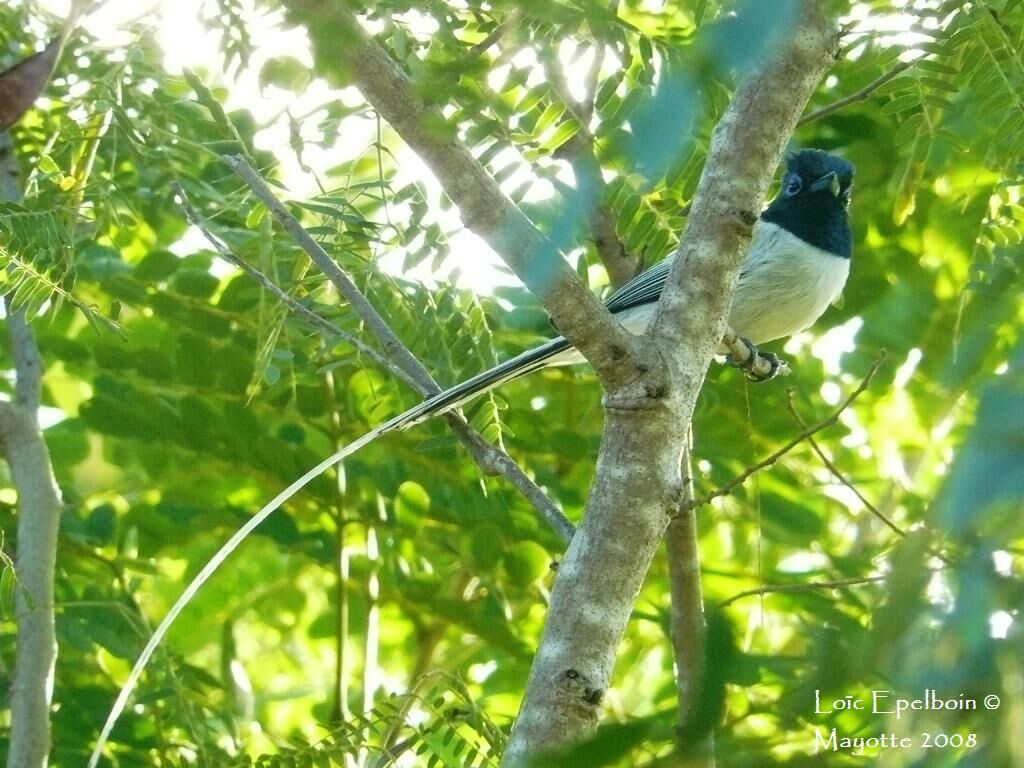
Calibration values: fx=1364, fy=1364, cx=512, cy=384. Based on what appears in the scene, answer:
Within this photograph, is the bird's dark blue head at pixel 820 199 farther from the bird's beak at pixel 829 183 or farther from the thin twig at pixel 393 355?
the thin twig at pixel 393 355

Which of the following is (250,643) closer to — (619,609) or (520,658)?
(520,658)

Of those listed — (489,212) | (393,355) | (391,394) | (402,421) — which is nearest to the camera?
(489,212)

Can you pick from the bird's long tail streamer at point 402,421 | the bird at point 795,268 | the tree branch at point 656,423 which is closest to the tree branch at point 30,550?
the bird's long tail streamer at point 402,421

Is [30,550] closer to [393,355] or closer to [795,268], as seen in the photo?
[393,355]

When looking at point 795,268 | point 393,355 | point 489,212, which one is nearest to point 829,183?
point 795,268

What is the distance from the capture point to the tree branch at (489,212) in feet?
5.85

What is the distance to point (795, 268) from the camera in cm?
446

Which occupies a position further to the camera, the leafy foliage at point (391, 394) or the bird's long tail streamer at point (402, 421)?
the leafy foliage at point (391, 394)

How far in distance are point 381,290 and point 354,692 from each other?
4.79ft

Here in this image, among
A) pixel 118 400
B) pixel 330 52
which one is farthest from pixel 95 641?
pixel 330 52

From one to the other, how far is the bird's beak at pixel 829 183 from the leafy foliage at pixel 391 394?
0.28ft

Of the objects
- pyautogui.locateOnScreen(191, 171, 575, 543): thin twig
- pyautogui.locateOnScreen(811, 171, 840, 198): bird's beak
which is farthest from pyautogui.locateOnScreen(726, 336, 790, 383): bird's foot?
pyautogui.locateOnScreen(191, 171, 575, 543): thin twig

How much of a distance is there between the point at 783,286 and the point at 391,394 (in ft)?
4.90

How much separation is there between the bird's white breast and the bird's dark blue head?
48 millimetres
